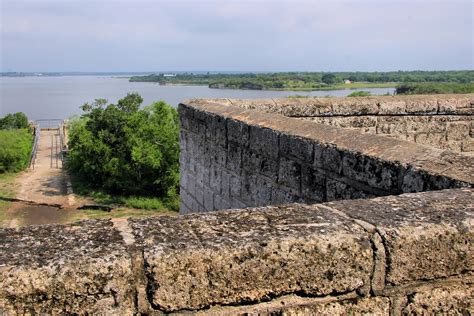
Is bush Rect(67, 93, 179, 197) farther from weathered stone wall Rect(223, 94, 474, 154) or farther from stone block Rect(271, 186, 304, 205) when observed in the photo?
stone block Rect(271, 186, 304, 205)

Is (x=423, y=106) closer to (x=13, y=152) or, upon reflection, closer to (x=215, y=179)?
(x=215, y=179)

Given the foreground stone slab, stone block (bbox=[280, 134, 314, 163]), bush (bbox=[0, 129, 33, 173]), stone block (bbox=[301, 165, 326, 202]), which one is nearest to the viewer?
the foreground stone slab

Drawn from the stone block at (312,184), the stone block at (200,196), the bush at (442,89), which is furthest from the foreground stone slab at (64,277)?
the bush at (442,89)

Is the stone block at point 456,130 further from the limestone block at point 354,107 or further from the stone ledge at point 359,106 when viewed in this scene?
the limestone block at point 354,107

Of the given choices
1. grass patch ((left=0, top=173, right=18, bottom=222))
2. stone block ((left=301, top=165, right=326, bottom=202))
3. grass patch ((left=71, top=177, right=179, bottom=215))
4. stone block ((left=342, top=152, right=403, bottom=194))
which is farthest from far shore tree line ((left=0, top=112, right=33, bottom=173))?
stone block ((left=342, top=152, right=403, bottom=194))

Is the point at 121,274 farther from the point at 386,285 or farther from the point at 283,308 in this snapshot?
the point at 386,285

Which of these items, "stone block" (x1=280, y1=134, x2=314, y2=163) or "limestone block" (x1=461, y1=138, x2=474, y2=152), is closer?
"stone block" (x1=280, y1=134, x2=314, y2=163)

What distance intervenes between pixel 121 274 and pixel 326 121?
514 cm

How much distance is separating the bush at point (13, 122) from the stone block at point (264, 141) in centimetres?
4150

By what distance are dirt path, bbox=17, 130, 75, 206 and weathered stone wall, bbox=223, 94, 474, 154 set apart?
24.2 metres

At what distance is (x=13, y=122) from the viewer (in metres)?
42.6

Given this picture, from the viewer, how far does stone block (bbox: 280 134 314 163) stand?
11.9ft

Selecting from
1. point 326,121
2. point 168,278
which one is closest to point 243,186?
point 326,121

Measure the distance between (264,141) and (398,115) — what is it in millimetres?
2896
